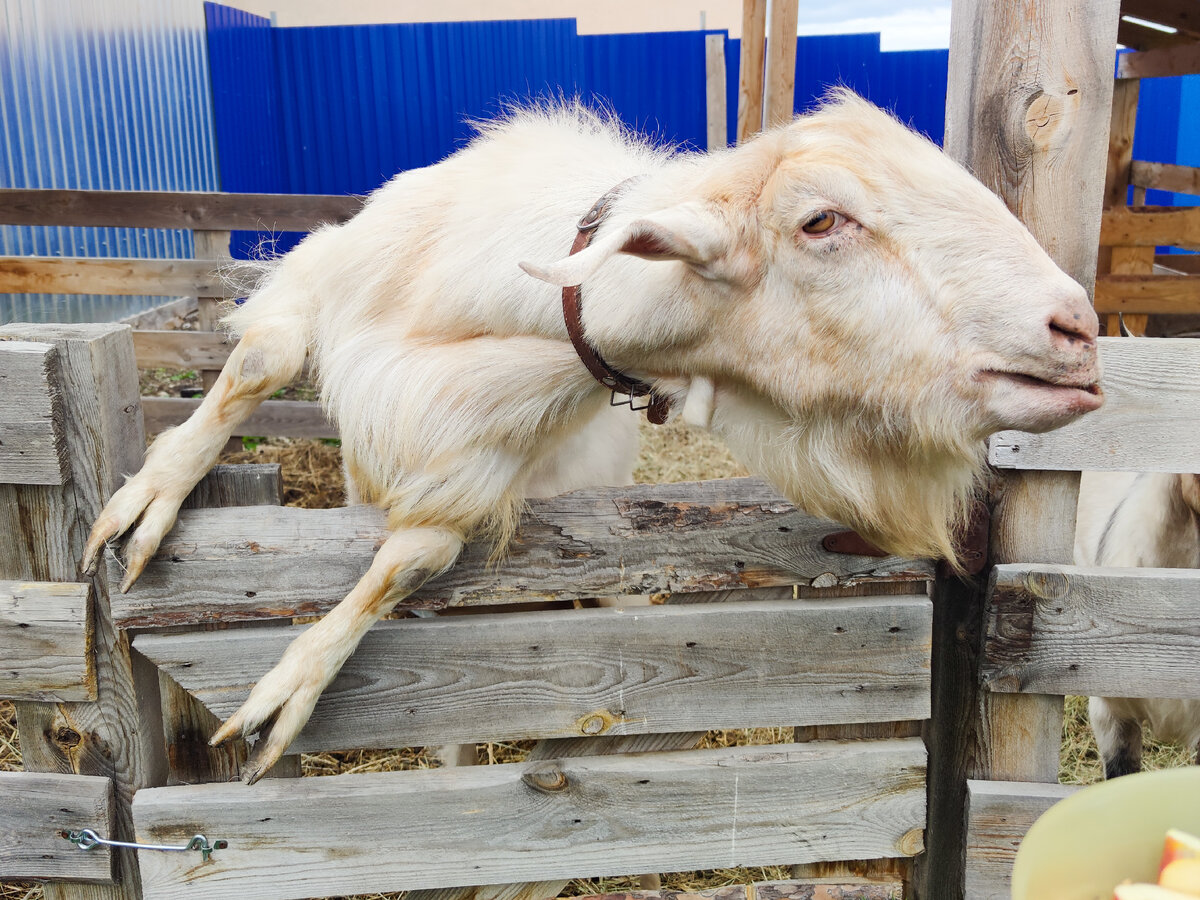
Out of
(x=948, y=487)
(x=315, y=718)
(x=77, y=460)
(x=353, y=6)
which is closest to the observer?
(x=948, y=487)

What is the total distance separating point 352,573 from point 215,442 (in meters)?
0.42

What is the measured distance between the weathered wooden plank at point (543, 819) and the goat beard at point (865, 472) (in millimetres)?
636

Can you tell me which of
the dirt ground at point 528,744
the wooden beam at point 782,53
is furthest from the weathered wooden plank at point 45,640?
the wooden beam at point 782,53

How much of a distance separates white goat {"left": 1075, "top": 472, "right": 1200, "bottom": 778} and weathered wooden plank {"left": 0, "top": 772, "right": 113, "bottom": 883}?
2.70 m

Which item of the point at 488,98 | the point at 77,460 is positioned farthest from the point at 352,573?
the point at 488,98

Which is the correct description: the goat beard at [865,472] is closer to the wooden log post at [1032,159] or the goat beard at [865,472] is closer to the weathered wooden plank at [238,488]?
the wooden log post at [1032,159]

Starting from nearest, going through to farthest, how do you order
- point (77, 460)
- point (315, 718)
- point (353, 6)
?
point (77, 460), point (315, 718), point (353, 6)

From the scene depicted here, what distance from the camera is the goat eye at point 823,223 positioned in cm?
A: 164

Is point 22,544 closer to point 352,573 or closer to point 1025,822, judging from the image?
point 352,573

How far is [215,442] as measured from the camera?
2102 millimetres

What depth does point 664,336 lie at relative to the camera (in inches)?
70.1

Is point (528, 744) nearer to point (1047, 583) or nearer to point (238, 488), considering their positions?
point (238, 488)

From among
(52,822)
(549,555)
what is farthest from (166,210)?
(549,555)

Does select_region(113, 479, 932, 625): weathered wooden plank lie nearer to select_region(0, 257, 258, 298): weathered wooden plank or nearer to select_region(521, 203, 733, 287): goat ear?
select_region(521, 203, 733, 287): goat ear
